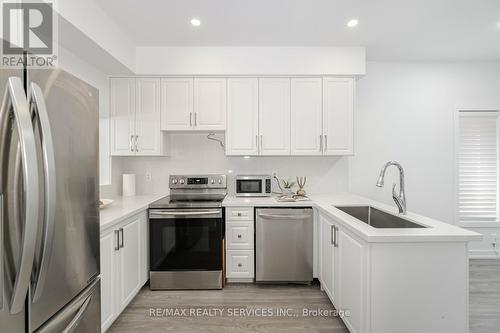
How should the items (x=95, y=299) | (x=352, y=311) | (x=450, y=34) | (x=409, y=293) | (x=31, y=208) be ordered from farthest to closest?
(x=450, y=34) → (x=352, y=311) → (x=409, y=293) → (x=95, y=299) → (x=31, y=208)

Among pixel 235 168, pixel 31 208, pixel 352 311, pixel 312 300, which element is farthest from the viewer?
pixel 235 168

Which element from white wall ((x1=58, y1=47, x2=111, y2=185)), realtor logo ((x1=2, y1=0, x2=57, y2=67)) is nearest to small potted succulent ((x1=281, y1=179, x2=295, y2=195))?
white wall ((x1=58, y1=47, x2=111, y2=185))

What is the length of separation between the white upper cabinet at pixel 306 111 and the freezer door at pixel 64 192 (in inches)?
84.6

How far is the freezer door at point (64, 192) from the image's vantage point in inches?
35.8

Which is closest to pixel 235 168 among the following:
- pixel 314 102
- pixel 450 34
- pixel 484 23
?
pixel 314 102

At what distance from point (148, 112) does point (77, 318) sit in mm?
2277

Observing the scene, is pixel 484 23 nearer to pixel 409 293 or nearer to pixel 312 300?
pixel 409 293

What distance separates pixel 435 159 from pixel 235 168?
2669mm

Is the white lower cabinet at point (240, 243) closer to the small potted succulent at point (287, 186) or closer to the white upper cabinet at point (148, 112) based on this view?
the small potted succulent at point (287, 186)

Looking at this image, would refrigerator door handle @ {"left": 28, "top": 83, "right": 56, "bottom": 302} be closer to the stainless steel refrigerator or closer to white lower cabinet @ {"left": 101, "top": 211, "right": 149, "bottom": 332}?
the stainless steel refrigerator

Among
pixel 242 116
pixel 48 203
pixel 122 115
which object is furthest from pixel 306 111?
pixel 48 203

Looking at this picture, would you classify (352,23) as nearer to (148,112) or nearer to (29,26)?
(148,112)

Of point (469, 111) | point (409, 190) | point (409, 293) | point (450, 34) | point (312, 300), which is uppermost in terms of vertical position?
point (450, 34)

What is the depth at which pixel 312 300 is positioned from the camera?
2.41m
